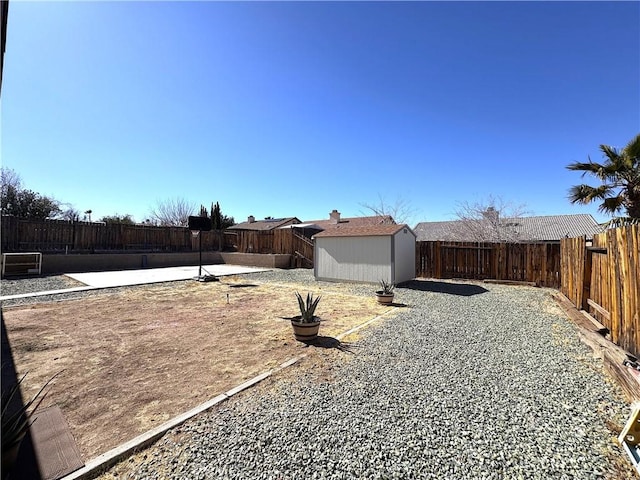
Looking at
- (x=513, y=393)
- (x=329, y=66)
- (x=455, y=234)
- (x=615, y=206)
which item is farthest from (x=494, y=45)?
(x=455, y=234)

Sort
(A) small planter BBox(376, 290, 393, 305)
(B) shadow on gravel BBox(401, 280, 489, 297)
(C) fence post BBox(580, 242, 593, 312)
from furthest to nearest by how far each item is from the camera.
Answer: (B) shadow on gravel BBox(401, 280, 489, 297) → (A) small planter BBox(376, 290, 393, 305) → (C) fence post BBox(580, 242, 593, 312)

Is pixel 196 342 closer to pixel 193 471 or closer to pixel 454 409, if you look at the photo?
pixel 193 471

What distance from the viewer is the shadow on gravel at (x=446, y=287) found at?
30.7 ft

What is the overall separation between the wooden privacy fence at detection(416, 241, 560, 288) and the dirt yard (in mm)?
5172

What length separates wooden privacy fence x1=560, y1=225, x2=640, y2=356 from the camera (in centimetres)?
358

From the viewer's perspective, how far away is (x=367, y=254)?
35.9 feet

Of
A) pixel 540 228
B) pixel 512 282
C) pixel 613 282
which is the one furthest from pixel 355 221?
pixel 613 282

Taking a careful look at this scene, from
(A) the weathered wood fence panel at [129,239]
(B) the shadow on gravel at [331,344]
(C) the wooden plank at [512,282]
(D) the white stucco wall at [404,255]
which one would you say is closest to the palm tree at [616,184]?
(C) the wooden plank at [512,282]

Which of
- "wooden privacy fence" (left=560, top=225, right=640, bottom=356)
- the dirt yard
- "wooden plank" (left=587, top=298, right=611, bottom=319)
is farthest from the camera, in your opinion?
"wooden plank" (left=587, top=298, right=611, bottom=319)

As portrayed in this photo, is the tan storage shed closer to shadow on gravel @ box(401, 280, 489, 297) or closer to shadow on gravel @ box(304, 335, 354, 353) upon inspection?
shadow on gravel @ box(401, 280, 489, 297)

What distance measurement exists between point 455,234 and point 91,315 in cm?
2594

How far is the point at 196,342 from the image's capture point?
16.2ft

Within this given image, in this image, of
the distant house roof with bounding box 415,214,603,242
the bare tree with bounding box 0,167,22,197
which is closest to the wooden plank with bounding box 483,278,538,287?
the distant house roof with bounding box 415,214,603,242

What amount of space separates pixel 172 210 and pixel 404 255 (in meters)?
31.8
